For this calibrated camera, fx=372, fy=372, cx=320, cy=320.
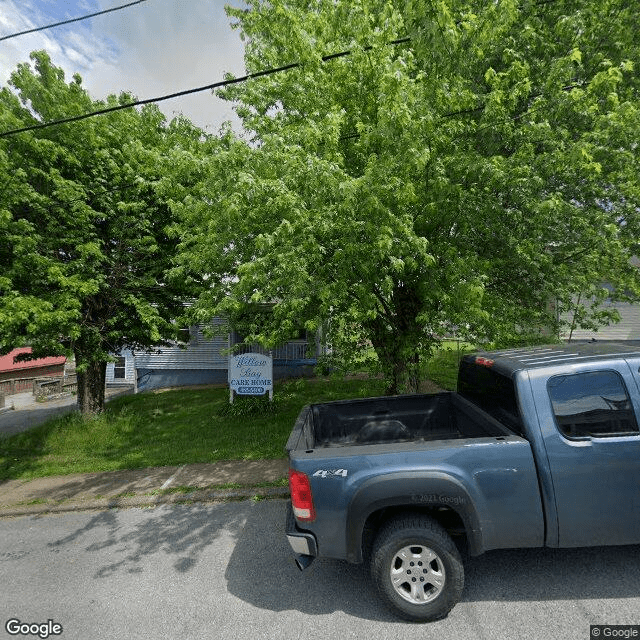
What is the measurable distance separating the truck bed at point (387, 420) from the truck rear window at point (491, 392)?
0.26 m

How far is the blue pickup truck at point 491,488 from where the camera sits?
113 inches

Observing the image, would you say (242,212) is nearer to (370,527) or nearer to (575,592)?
(370,527)

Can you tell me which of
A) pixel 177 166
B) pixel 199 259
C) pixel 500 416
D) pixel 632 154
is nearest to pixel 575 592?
pixel 500 416

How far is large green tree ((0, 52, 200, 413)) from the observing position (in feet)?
25.3

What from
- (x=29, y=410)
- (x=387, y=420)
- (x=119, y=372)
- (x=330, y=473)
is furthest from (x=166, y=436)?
(x=119, y=372)

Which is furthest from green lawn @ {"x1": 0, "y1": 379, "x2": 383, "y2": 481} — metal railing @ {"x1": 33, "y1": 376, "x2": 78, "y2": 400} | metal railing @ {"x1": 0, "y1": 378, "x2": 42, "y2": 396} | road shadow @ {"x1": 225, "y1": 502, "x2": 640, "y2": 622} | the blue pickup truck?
metal railing @ {"x1": 0, "y1": 378, "x2": 42, "y2": 396}

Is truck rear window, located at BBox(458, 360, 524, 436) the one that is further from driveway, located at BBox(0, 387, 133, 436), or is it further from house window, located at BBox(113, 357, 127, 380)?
house window, located at BBox(113, 357, 127, 380)

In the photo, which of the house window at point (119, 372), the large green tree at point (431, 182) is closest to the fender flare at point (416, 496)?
the large green tree at point (431, 182)

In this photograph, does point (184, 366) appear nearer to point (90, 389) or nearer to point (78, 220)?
point (90, 389)

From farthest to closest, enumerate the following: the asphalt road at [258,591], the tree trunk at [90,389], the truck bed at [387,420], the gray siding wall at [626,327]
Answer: the gray siding wall at [626,327]
the tree trunk at [90,389]
the truck bed at [387,420]
the asphalt road at [258,591]

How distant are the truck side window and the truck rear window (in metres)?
0.30

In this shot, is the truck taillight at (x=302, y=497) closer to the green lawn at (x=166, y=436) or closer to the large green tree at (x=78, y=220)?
the green lawn at (x=166, y=436)

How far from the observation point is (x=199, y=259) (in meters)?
5.77

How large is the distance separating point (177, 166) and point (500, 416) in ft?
19.1
